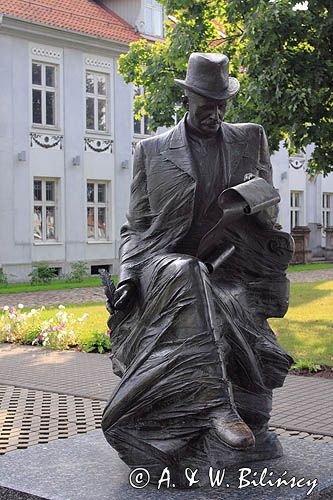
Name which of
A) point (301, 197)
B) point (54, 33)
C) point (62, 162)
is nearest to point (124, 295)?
point (62, 162)

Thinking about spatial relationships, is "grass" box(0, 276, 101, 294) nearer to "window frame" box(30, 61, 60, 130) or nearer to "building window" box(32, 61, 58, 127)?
"window frame" box(30, 61, 60, 130)

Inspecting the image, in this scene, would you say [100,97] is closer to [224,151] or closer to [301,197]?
[301,197]

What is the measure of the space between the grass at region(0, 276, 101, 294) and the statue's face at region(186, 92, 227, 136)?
55.8 feet

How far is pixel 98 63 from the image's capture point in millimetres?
27922

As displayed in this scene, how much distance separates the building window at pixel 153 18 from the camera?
3014 cm

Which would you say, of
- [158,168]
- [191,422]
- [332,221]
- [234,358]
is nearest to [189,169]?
[158,168]

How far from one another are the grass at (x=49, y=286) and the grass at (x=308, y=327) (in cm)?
633

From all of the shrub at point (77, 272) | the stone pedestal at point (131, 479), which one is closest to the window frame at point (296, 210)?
the shrub at point (77, 272)

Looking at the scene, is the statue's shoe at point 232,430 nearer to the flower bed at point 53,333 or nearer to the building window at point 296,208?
the flower bed at point 53,333

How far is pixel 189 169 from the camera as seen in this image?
17.1 feet

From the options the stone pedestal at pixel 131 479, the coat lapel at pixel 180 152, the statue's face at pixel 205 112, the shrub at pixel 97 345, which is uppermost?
the statue's face at pixel 205 112

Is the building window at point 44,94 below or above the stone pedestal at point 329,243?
above

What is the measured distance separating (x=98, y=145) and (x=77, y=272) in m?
4.66

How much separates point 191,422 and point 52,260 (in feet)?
72.8
